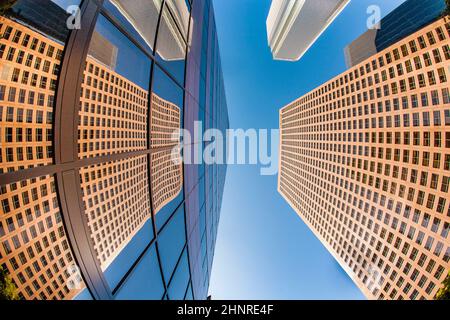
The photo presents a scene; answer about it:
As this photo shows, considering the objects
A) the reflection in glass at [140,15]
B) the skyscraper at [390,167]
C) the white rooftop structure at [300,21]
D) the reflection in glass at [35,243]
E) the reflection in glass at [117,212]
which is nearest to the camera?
the reflection in glass at [35,243]

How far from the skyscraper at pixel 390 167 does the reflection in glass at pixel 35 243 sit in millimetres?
67269

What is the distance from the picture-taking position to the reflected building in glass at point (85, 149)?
324cm

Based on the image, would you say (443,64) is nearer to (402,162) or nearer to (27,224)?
(402,162)

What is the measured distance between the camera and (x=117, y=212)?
5.56 m

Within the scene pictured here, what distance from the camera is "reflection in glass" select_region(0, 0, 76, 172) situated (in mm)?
3064

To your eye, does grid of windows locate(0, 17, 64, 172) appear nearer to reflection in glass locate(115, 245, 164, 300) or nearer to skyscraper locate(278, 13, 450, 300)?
reflection in glass locate(115, 245, 164, 300)

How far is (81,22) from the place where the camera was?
157 inches

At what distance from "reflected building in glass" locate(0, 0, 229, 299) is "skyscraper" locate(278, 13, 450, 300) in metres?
65.7

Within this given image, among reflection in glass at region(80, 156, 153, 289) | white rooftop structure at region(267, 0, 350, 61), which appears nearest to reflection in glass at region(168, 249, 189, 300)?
reflection in glass at region(80, 156, 153, 289)

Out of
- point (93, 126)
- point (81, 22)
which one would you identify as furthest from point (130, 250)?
point (81, 22)

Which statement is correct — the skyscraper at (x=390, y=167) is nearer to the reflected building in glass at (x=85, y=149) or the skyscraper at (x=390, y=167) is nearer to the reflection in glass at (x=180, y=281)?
the reflection in glass at (x=180, y=281)

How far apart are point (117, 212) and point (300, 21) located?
102 metres

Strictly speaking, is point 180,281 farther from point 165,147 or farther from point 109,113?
point 109,113

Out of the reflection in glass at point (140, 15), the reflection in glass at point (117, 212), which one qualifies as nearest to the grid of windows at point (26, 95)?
the reflection in glass at point (117, 212)
